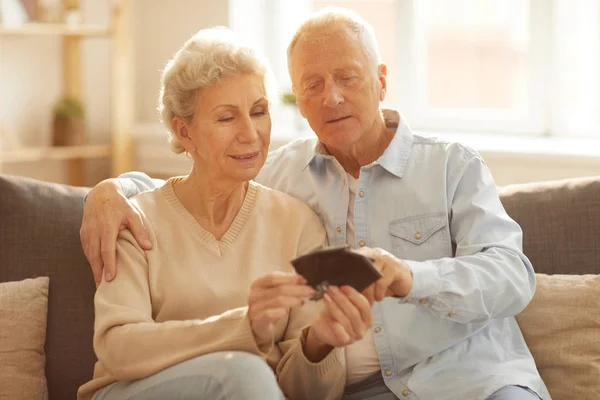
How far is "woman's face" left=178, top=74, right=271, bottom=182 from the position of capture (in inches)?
75.2

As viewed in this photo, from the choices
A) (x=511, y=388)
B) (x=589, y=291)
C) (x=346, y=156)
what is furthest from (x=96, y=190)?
(x=589, y=291)

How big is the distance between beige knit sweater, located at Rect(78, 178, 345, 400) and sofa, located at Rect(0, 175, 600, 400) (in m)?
0.32

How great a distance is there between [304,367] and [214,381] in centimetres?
30

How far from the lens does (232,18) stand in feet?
12.7

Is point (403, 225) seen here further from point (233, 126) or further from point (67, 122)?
point (67, 122)

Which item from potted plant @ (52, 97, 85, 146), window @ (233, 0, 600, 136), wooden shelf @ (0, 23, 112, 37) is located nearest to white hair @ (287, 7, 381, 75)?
→ window @ (233, 0, 600, 136)

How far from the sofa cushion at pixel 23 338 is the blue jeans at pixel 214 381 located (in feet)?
1.69

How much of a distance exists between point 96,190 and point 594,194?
1.25 metres

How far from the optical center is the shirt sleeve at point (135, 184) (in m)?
2.09

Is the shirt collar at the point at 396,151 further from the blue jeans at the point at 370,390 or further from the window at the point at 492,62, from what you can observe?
the window at the point at 492,62

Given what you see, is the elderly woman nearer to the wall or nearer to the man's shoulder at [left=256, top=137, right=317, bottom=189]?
the man's shoulder at [left=256, top=137, right=317, bottom=189]

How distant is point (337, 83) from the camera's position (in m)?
1.99

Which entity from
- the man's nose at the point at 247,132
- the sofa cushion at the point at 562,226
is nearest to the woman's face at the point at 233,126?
the man's nose at the point at 247,132

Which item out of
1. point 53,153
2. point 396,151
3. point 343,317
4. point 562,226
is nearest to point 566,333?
point 562,226
